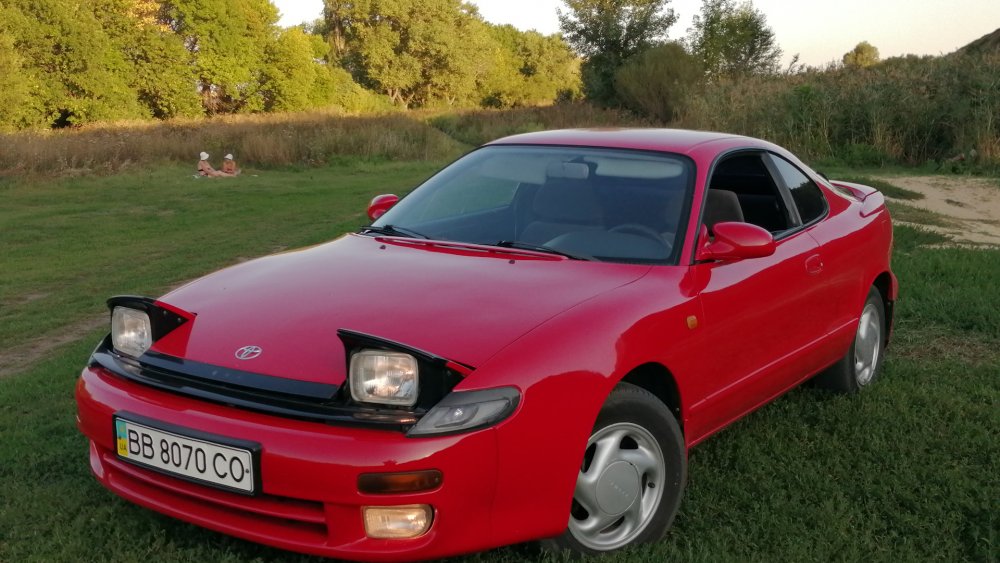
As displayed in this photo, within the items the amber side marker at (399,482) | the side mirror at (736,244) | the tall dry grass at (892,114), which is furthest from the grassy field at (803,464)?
the tall dry grass at (892,114)

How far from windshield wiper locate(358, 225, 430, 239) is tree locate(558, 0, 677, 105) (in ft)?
137

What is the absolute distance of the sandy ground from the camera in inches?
450

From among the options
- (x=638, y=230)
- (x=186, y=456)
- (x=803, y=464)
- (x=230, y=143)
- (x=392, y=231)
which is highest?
(x=638, y=230)

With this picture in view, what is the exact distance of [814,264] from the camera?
4.41m

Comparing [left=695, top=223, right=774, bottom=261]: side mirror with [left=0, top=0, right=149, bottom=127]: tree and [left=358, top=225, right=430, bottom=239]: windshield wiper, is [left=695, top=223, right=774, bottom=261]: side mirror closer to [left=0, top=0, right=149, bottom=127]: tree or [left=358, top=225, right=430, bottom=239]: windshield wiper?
[left=358, top=225, right=430, bottom=239]: windshield wiper

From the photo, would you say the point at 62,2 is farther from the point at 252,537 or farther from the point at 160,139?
the point at 252,537

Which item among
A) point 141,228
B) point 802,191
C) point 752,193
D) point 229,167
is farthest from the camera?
point 229,167

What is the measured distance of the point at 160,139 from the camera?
84.6ft

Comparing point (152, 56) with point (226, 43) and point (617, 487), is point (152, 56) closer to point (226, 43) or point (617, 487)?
point (226, 43)

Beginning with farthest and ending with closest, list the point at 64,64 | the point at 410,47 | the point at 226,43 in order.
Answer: the point at 410,47, the point at 226,43, the point at 64,64

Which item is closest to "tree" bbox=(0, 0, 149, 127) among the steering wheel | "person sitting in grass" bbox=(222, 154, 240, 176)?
"person sitting in grass" bbox=(222, 154, 240, 176)

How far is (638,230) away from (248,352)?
1.64 metres

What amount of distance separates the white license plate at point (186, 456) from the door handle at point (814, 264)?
9.00 feet

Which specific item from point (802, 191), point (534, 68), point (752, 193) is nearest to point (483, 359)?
point (752, 193)
